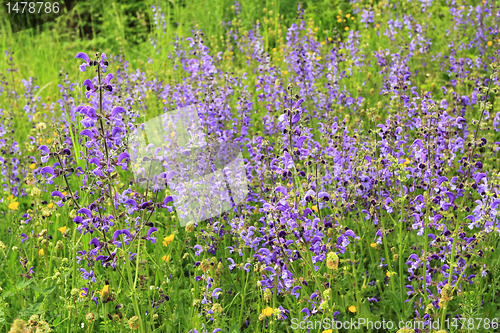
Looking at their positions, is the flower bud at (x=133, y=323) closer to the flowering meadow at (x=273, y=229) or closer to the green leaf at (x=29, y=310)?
the flowering meadow at (x=273, y=229)

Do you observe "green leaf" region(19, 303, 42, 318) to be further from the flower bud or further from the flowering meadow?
the flower bud

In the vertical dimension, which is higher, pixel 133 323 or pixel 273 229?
pixel 273 229

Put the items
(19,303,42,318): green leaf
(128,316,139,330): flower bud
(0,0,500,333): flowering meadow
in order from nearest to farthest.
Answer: (128,316,139,330): flower bud < (19,303,42,318): green leaf < (0,0,500,333): flowering meadow

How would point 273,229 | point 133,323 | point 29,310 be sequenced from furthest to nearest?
point 273,229
point 29,310
point 133,323

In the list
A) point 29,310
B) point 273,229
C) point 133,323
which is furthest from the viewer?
point 273,229

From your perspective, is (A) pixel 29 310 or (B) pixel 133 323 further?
(A) pixel 29 310

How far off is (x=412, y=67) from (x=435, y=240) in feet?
12.5

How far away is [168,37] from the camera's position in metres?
8.00

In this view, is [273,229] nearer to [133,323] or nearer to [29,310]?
[133,323]

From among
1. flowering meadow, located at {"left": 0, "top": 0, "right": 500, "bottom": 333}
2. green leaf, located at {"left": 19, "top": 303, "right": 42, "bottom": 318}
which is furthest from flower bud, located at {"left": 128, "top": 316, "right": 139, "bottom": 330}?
green leaf, located at {"left": 19, "top": 303, "right": 42, "bottom": 318}

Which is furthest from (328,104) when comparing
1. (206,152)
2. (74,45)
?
(74,45)

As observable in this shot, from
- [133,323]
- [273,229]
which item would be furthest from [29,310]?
[273,229]

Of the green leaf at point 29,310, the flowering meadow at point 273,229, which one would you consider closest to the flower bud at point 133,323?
the flowering meadow at point 273,229

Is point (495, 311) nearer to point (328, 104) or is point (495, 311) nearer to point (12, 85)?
point (328, 104)
